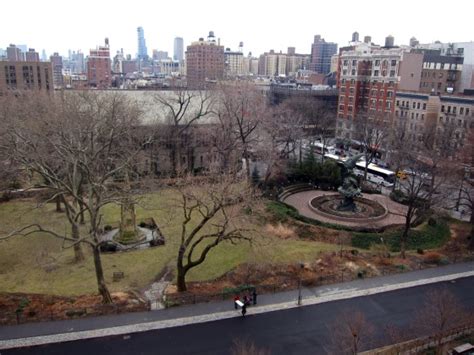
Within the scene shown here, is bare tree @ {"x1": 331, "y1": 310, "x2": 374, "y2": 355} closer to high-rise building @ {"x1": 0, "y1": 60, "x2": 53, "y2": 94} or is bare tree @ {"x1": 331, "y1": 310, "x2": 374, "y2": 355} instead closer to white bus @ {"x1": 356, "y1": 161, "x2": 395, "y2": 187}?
white bus @ {"x1": 356, "y1": 161, "x2": 395, "y2": 187}

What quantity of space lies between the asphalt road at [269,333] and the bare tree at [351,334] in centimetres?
47

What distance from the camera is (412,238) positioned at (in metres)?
39.8

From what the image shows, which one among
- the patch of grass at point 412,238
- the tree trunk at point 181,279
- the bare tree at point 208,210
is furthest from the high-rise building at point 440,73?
the tree trunk at point 181,279

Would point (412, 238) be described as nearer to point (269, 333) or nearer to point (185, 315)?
point (269, 333)

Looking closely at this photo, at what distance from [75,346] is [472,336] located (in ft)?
71.7

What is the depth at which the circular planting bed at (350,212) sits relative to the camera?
44031 millimetres

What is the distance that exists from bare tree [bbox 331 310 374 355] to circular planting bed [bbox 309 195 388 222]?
19348 millimetres

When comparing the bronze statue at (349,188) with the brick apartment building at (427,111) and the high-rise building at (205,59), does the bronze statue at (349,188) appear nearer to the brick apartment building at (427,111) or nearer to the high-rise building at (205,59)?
the brick apartment building at (427,111)

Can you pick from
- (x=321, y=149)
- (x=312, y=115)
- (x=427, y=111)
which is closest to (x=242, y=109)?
(x=321, y=149)

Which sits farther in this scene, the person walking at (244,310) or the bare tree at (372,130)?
the bare tree at (372,130)

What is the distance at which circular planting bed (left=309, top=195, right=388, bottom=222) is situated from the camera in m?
44.0

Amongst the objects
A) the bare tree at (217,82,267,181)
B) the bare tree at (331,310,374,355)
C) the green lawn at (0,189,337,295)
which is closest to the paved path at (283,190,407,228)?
the bare tree at (217,82,267,181)

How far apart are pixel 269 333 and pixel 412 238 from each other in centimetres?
2123

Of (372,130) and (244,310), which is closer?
(244,310)
